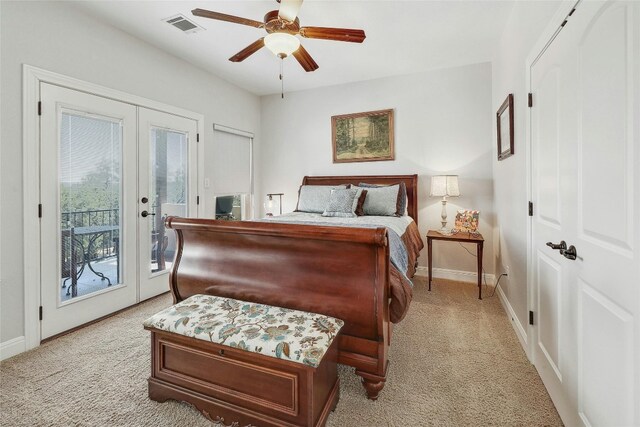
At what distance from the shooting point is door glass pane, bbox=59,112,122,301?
235cm

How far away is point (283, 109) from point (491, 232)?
3.51 m

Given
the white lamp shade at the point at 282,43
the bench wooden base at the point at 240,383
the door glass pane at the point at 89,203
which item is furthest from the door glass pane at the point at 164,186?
the bench wooden base at the point at 240,383

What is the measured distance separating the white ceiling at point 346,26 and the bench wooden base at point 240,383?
103 inches

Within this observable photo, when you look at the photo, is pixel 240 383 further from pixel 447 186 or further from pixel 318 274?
pixel 447 186

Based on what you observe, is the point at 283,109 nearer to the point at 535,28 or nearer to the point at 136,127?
the point at 136,127

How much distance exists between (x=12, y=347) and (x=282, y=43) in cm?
291

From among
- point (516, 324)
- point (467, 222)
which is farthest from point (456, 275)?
point (516, 324)

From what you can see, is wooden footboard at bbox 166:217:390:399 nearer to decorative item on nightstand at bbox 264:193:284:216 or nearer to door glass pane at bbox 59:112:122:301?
door glass pane at bbox 59:112:122:301

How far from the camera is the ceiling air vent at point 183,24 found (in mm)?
2558

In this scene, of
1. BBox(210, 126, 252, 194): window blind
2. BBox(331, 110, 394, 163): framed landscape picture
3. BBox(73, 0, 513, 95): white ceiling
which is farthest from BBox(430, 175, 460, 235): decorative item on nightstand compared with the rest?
BBox(210, 126, 252, 194): window blind

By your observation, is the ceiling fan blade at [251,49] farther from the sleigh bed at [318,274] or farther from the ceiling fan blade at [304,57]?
the sleigh bed at [318,274]

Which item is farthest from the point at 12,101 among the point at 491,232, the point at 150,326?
the point at 491,232

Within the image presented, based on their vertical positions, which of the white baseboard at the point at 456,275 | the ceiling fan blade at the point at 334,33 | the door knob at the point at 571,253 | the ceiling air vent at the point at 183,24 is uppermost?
the ceiling air vent at the point at 183,24

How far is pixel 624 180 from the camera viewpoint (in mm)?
924
